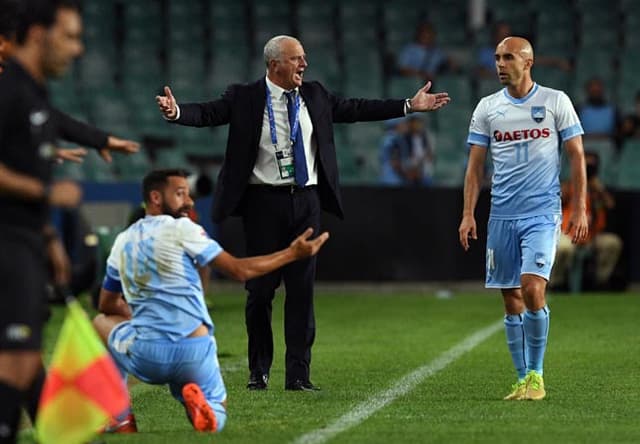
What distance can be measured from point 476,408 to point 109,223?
10.6 meters

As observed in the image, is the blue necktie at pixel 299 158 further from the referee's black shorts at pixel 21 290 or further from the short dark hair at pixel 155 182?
the referee's black shorts at pixel 21 290

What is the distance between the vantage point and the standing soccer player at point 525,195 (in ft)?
31.3

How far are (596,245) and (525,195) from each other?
1079 centimetres

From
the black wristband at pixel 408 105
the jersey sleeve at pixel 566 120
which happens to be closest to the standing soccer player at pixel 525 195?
the jersey sleeve at pixel 566 120

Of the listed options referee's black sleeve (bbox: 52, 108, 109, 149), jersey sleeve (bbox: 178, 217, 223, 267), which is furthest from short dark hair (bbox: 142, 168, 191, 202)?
referee's black sleeve (bbox: 52, 108, 109, 149)

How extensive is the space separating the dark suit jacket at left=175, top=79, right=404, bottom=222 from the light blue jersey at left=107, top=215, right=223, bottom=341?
2.44 m

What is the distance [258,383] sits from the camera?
10.2 meters

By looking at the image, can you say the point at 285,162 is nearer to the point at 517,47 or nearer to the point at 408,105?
the point at 408,105

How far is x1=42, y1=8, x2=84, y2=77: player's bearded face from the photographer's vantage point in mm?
6121

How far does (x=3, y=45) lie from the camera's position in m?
Result: 8.54

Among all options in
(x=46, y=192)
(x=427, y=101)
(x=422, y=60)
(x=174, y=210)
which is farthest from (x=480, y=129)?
(x=422, y=60)

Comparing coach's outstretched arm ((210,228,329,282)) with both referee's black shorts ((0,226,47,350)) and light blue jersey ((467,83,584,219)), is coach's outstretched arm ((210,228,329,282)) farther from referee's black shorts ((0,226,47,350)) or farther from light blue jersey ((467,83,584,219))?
light blue jersey ((467,83,584,219))

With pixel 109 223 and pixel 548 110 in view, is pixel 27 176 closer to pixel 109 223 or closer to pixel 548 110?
pixel 548 110

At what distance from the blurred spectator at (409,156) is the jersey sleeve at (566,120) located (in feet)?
36.6
